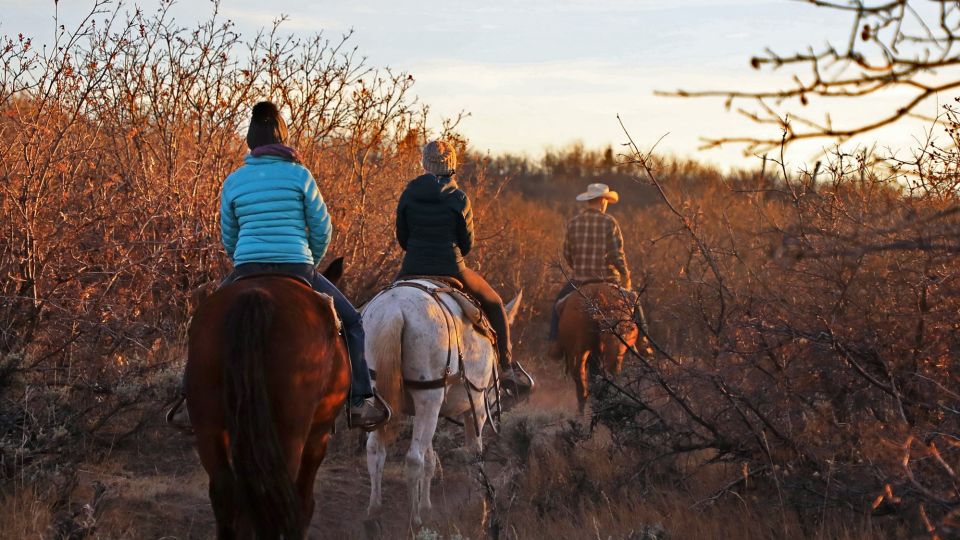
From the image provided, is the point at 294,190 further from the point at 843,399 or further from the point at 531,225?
the point at 531,225

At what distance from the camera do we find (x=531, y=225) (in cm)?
2108

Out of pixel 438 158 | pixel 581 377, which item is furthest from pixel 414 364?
pixel 581 377

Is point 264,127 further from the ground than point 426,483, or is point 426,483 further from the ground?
point 264,127

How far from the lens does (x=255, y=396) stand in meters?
4.84

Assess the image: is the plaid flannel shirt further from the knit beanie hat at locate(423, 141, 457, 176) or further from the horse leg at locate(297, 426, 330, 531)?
the horse leg at locate(297, 426, 330, 531)

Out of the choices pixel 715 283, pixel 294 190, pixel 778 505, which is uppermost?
pixel 294 190

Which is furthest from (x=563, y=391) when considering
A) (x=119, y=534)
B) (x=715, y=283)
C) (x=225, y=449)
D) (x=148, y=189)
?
(x=225, y=449)

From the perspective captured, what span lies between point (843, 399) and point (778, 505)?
0.70 metres

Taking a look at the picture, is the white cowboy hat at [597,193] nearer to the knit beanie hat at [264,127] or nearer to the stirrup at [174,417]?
the knit beanie hat at [264,127]

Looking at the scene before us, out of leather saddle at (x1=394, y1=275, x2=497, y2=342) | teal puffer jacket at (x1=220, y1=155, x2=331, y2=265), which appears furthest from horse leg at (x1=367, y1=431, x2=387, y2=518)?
teal puffer jacket at (x1=220, y1=155, x2=331, y2=265)

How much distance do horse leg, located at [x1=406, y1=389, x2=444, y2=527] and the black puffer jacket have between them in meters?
1.06

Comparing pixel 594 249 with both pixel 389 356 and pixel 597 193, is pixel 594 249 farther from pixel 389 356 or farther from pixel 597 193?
pixel 389 356

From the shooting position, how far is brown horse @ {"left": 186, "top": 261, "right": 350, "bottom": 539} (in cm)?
485

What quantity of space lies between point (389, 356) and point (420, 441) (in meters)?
0.62
